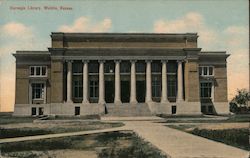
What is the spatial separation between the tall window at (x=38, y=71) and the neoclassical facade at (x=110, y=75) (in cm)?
5

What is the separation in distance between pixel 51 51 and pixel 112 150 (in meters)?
37.0

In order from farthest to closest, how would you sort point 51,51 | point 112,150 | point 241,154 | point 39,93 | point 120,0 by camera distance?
point 39,93 → point 51,51 → point 120,0 → point 112,150 → point 241,154

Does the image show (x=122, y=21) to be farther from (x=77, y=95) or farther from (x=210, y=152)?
(x=77, y=95)

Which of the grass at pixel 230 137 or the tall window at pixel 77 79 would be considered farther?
the tall window at pixel 77 79

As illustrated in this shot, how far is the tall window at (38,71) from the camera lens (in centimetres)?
5684

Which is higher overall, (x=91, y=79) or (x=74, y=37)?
(x=74, y=37)

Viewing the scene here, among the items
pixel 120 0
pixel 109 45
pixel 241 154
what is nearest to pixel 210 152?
pixel 241 154

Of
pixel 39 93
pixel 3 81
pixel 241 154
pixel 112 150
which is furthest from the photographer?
pixel 39 93

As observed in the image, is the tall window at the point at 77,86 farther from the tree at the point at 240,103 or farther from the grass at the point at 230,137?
the grass at the point at 230,137

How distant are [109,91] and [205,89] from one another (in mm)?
16208

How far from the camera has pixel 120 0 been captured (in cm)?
2523

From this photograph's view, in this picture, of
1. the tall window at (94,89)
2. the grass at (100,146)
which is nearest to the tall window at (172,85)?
the tall window at (94,89)

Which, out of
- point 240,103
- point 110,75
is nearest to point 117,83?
point 110,75

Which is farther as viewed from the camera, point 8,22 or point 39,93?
point 39,93
